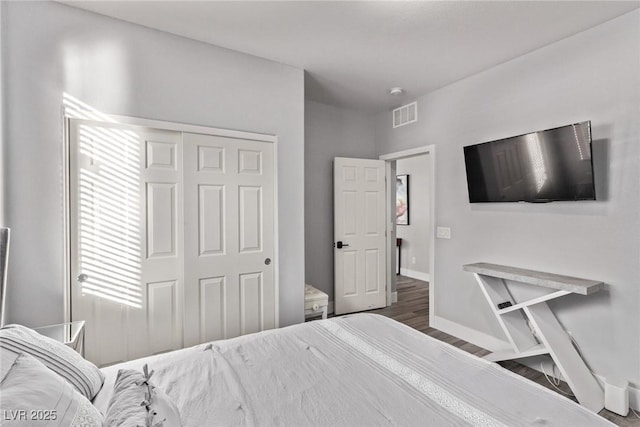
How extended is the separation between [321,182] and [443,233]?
5.28ft

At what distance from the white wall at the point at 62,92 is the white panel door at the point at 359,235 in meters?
1.57

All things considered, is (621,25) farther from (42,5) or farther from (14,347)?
(42,5)

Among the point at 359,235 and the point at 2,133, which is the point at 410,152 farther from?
the point at 2,133

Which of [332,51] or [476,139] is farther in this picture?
[476,139]

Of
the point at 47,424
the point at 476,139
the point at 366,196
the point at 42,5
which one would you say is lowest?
the point at 47,424

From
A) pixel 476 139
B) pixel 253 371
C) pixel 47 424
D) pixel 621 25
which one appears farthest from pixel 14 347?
pixel 621 25

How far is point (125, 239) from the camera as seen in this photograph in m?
2.27

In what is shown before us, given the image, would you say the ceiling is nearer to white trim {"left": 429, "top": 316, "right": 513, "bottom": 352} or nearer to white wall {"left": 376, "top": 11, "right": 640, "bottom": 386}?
white wall {"left": 376, "top": 11, "right": 640, "bottom": 386}

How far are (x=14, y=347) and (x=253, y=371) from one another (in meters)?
0.83

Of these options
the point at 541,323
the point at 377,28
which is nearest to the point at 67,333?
the point at 377,28

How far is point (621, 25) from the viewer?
2.16 metres

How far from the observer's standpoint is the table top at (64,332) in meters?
1.70

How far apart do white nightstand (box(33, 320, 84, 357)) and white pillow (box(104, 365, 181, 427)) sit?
893 millimetres

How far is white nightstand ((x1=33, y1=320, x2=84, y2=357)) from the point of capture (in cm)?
169
